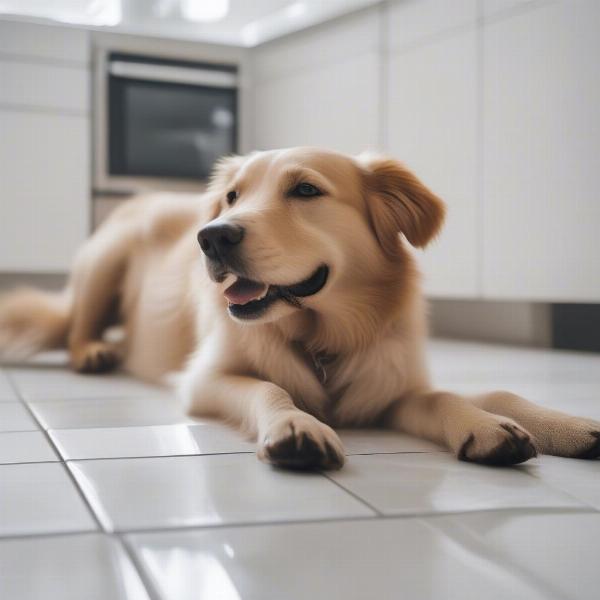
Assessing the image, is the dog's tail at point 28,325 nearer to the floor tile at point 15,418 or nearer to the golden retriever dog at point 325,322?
the floor tile at point 15,418

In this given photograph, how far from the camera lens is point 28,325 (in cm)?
284

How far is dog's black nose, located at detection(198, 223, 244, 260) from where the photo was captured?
1.42 m

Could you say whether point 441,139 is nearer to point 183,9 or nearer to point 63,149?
point 183,9

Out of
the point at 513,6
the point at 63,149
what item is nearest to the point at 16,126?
the point at 63,149

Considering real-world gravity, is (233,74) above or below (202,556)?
above

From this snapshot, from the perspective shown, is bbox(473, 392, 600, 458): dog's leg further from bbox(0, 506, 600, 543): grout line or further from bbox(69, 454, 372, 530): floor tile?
bbox(69, 454, 372, 530): floor tile

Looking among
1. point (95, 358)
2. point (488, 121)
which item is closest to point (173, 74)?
point (488, 121)

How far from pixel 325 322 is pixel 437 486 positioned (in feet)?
1.79

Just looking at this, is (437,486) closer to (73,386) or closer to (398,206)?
(398,206)

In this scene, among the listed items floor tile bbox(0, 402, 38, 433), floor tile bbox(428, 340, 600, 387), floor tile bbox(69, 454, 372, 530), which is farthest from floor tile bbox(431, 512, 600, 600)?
floor tile bbox(428, 340, 600, 387)

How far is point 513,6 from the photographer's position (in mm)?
3521

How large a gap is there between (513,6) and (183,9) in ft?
6.62

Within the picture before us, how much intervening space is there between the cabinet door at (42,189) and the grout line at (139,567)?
420 cm

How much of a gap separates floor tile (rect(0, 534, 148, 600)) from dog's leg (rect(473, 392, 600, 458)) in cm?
80
